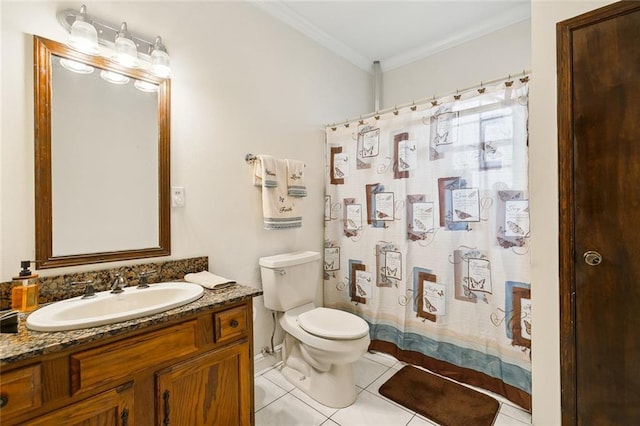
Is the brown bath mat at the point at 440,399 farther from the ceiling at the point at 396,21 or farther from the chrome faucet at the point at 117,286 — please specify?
the ceiling at the point at 396,21

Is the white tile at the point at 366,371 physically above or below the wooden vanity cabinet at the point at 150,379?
below

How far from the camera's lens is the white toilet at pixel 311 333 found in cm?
164

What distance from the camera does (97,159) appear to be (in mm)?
1393

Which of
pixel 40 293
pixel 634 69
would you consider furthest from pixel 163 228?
pixel 634 69

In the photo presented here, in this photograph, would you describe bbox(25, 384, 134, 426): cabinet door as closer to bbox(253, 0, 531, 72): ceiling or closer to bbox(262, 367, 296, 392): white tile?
bbox(262, 367, 296, 392): white tile

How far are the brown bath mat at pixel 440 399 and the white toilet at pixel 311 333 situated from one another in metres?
0.32

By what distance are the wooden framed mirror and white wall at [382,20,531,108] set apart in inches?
73.8

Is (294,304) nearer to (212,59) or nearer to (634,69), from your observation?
(212,59)

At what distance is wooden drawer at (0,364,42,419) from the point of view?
78 centimetres

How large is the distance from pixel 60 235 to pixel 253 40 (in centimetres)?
160

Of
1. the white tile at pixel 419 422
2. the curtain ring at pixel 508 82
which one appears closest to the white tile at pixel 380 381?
the white tile at pixel 419 422

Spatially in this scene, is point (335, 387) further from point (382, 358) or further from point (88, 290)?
point (88, 290)

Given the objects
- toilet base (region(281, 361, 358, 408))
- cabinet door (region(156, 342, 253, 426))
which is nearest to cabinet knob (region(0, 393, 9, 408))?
cabinet door (region(156, 342, 253, 426))

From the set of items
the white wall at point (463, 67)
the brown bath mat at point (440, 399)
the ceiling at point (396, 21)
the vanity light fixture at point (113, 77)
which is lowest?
the brown bath mat at point (440, 399)
